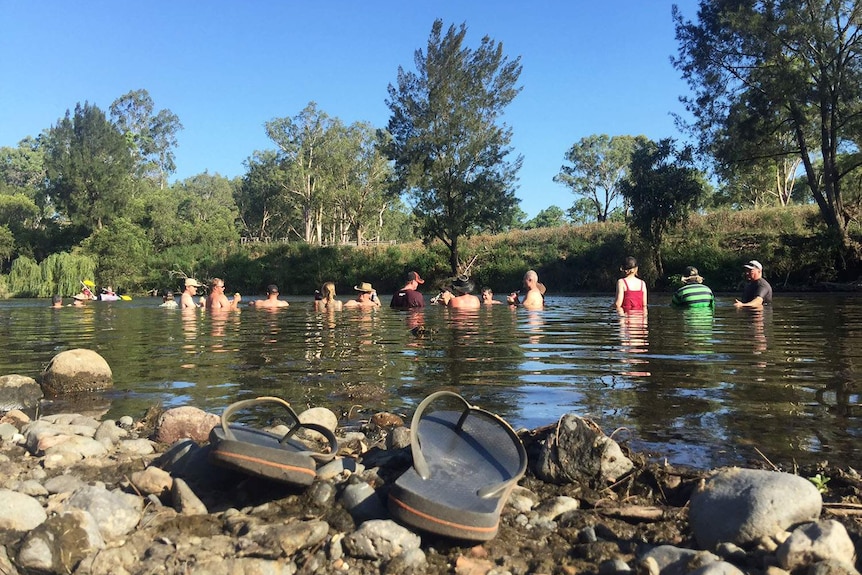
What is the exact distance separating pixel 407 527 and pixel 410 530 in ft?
0.06

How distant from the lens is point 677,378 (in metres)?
6.46

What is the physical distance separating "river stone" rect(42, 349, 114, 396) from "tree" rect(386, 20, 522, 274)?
31.9 metres

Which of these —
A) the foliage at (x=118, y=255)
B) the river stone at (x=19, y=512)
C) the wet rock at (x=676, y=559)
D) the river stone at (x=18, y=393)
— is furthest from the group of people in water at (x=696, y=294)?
the foliage at (x=118, y=255)

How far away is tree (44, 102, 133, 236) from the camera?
58.7 metres

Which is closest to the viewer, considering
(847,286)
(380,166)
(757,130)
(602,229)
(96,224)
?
(847,286)

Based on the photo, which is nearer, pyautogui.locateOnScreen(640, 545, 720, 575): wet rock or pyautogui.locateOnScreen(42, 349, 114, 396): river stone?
pyautogui.locateOnScreen(640, 545, 720, 575): wet rock

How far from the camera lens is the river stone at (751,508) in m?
2.68

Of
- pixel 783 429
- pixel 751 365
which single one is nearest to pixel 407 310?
pixel 751 365

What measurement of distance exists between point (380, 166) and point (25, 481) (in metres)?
64.5

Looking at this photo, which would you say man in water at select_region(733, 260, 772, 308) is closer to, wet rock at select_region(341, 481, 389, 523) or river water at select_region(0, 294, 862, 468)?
river water at select_region(0, 294, 862, 468)

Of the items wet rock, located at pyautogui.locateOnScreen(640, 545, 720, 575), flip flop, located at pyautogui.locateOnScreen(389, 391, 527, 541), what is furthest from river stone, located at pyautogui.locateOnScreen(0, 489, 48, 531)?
wet rock, located at pyautogui.locateOnScreen(640, 545, 720, 575)

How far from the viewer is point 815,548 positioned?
8.03 feet

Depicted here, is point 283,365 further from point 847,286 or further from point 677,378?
point 847,286

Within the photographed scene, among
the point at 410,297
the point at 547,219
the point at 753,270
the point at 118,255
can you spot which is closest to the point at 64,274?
the point at 118,255
